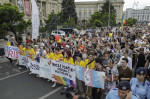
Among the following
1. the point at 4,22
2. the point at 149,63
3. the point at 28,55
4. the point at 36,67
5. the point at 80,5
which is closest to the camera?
the point at 149,63

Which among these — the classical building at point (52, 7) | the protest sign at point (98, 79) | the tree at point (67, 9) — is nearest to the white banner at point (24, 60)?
the protest sign at point (98, 79)

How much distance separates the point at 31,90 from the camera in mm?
5086

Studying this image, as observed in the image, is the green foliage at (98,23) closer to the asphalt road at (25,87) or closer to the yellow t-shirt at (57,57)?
the asphalt road at (25,87)

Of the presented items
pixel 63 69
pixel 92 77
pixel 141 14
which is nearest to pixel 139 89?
pixel 92 77

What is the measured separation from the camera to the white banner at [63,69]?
15.3ft

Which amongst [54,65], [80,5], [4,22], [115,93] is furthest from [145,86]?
[80,5]

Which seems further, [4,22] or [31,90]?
[4,22]

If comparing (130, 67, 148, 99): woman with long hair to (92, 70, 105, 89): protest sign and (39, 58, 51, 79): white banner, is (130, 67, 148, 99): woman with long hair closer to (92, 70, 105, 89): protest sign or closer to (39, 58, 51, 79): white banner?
(92, 70, 105, 89): protest sign

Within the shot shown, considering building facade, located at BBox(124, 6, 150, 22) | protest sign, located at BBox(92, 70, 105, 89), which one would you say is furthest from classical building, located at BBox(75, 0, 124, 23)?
protest sign, located at BBox(92, 70, 105, 89)

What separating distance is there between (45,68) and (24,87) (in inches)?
47.0

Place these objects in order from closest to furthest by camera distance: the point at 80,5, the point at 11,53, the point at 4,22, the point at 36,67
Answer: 1. the point at 36,67
2. the point at 11,53
3. the point at 4,22
4. the point at 80,5

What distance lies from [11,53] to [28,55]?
80.9 inches

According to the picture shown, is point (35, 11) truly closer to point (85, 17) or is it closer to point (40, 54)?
point (40, 54)

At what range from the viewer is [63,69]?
4.95 m
